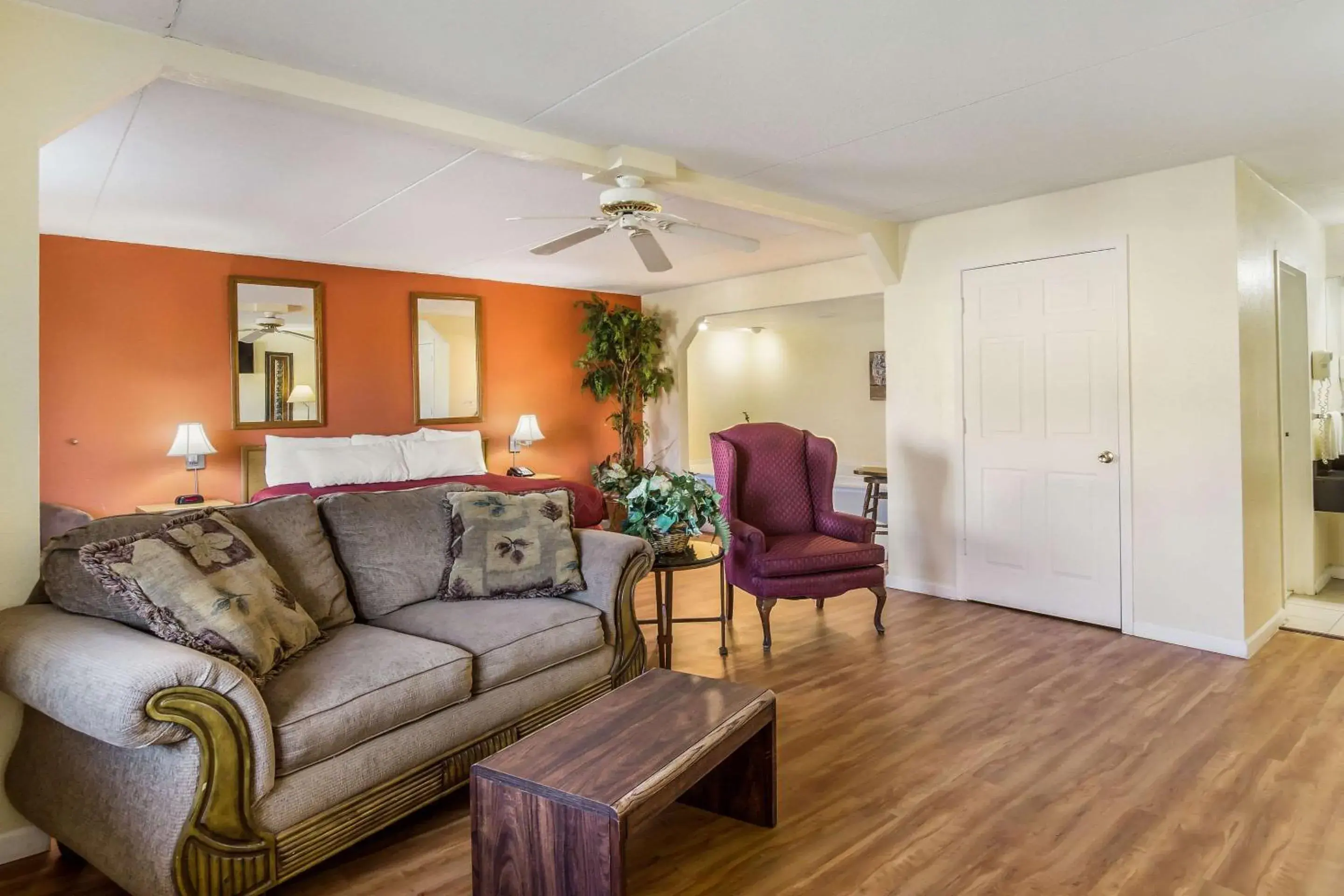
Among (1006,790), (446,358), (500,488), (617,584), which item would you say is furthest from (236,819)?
(446,358)

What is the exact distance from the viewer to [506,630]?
259 cm

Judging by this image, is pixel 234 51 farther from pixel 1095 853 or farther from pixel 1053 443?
pixel 1053 443

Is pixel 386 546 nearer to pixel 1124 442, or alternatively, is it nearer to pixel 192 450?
pixel 192 450

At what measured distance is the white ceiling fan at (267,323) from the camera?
5.46 m

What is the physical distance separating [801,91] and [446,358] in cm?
433

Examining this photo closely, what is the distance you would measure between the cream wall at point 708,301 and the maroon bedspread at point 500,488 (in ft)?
6.54

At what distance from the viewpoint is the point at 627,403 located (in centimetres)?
737

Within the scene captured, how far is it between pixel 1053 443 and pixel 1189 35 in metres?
2.35

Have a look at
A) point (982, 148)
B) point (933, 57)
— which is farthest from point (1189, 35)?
point (982, 148)

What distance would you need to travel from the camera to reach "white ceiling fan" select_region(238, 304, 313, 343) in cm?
546

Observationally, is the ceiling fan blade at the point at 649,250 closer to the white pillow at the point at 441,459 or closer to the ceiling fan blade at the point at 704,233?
the ceiling fan blade at the point at 704,233

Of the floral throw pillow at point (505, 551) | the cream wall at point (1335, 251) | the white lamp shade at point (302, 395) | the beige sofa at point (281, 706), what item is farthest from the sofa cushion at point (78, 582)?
the cream wall at point (1335, 251)

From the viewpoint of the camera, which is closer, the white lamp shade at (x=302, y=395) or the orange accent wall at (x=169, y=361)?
the orange accent wall at (x=169, y=361)

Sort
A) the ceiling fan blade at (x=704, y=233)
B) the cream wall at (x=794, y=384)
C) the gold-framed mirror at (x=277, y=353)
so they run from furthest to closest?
the cream wall at (x=794, y=384), the gold-framed mirror at (x=277, y=353), the ceiling fan blade at (x=704, y=233)
